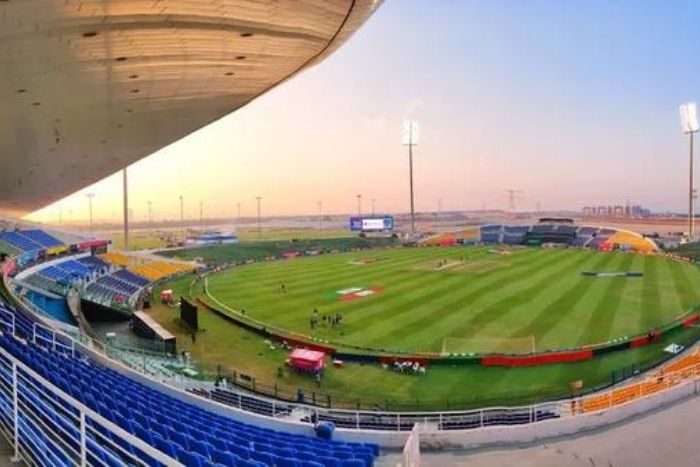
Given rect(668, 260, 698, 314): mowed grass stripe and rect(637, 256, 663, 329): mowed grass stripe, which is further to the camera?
rect(668, 260, 698, 314): mowed grass stripe

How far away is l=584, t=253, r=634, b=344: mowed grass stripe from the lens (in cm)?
2516

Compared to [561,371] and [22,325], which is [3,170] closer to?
[22,325]

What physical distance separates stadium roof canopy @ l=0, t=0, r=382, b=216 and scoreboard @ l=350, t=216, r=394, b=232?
8286cm

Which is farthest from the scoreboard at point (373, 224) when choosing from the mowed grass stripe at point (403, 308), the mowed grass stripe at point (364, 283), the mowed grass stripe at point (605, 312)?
the mowed grass stripe at point (605, 312)

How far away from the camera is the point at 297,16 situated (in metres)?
8.83

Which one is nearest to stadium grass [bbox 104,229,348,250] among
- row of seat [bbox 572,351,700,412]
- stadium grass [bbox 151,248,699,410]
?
stadium grass [bbox 151,248,699,410]

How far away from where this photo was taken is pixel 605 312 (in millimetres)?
30156

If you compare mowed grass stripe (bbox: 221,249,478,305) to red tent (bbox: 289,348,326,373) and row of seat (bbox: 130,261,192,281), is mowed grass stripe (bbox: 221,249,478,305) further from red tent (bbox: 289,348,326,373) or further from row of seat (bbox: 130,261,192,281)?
red tent (bbox: 289,348,326,373)

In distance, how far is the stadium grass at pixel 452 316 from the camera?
64.2ft

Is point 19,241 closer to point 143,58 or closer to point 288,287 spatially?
point 288,287

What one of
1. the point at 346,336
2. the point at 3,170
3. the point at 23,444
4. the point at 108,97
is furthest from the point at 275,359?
the point at 23,444

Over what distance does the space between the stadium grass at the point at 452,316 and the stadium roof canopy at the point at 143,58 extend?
9.81m

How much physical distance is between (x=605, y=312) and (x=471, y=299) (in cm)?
768

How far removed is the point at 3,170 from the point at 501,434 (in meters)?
20.6
